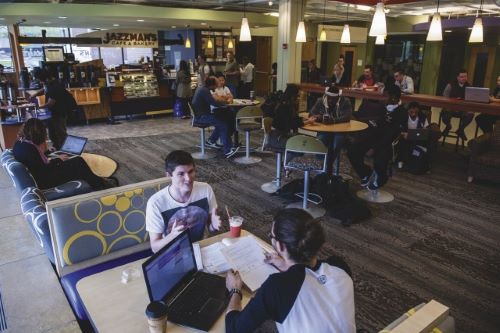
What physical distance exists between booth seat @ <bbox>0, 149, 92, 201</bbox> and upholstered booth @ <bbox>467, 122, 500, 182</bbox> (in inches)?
203

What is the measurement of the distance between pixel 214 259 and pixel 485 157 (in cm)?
498

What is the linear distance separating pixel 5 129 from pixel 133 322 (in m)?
6.07

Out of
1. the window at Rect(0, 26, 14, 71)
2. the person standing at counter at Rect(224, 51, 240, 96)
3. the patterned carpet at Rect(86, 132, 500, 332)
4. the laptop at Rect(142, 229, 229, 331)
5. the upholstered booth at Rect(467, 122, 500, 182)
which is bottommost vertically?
the patterned carpet at Rect(86, 132, 500, 332)

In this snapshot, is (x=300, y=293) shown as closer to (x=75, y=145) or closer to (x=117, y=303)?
(x=117, y=303)

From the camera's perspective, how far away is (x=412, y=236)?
13.1 ft

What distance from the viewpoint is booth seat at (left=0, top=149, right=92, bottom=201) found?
10.2 feet

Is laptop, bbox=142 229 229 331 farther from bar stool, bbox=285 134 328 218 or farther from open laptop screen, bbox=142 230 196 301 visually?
bar stool, bbox=285 134 328 218

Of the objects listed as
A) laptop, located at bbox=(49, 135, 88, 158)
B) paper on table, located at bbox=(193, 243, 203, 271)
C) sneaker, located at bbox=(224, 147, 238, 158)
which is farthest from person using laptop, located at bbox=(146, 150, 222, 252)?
sneaker, located at bbox=(224, 147, 238, 158)

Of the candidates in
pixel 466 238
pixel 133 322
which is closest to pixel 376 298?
pixel 466 238

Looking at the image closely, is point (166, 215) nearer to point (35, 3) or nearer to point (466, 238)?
point (466, 238)

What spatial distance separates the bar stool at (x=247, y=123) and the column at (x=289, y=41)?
2.67 metres

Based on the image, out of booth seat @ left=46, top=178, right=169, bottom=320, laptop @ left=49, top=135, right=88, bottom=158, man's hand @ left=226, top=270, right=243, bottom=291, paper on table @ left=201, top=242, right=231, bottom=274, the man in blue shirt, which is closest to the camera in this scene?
man's hand @ left=226, top=270, right=243, bottom=291

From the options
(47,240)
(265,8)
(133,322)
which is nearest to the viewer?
(133,322)

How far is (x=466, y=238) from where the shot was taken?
397 centimetres
